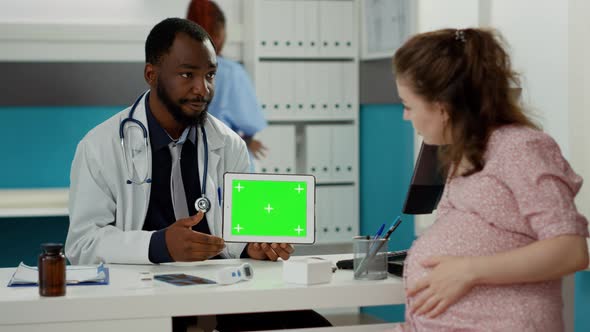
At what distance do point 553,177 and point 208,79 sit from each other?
1.12 m

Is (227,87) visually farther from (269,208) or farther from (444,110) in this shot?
(444,110)

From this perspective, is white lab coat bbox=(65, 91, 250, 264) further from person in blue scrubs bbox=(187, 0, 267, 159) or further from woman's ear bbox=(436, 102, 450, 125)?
person in blue scrubs bbox=(187, 0, 267, 159)

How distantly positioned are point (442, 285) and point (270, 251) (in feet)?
2.02

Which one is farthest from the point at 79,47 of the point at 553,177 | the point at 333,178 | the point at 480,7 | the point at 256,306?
the point at 553,177

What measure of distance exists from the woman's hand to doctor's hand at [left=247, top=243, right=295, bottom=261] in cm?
51

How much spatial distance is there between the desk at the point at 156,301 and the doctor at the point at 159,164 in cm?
33

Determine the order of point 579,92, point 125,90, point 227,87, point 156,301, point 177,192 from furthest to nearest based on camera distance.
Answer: point 125,90 → point 227,87 → point 579,92 → point 177,192 → point 156,301

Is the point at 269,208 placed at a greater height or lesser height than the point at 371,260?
greater

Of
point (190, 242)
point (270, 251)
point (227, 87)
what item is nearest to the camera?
point (190, 242)

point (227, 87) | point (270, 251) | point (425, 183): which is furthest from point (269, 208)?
point (227, 87)

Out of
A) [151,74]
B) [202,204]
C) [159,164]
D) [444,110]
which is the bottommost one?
[202,204]

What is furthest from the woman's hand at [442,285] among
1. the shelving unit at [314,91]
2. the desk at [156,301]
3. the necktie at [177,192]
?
the shelving unit at [314,91]

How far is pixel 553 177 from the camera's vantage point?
1656 millimetres

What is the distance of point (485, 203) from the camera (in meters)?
1.71
